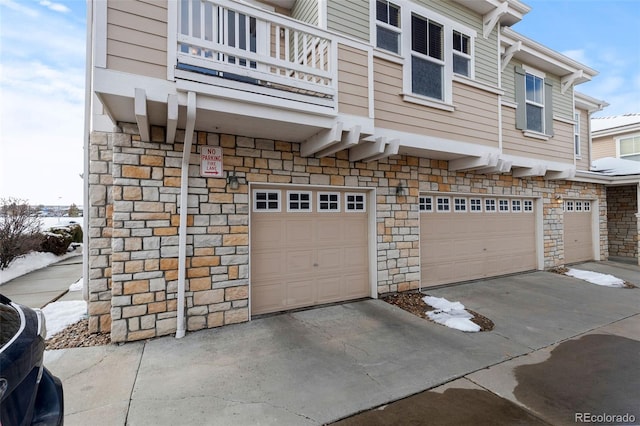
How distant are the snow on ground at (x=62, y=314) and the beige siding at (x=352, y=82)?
511cm

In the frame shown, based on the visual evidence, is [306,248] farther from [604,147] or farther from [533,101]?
[604,147]

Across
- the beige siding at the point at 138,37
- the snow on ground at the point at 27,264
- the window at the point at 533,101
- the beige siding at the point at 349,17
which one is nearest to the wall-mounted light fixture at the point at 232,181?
the beige siding at the point at 138,37

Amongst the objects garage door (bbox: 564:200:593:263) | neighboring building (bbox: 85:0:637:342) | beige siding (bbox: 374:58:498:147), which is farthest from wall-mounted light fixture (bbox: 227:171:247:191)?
garage door (bbox: 564:200:593:263)

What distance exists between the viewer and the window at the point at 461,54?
608 cm

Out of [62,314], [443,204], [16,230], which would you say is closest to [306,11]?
[443,204]

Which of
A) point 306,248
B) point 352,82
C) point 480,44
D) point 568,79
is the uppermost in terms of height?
point 568,79

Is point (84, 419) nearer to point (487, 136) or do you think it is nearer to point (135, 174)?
point (135, 174)

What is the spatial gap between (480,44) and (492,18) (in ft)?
1.91

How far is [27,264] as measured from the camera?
8.89 meters

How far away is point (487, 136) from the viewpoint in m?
6.27

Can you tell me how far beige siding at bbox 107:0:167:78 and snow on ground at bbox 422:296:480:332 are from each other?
5068 millimetres

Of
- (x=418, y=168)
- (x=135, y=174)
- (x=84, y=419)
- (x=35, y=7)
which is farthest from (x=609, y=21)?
(x=84, y=419)

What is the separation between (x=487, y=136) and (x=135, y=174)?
648 centimetres

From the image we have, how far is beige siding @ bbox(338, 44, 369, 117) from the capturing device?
4.44m
